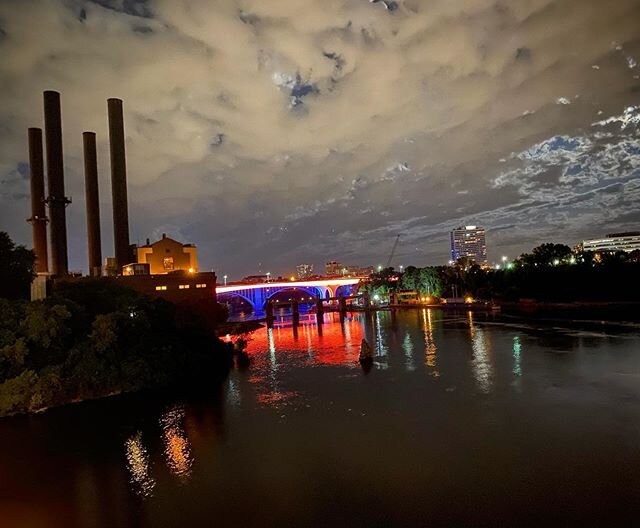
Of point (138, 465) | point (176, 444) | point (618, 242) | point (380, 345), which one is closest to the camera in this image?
point (138, 465)

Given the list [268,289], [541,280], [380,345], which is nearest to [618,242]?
[541,280]

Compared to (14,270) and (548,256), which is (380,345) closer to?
(14,270)

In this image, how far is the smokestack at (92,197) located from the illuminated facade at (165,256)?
4.51 meters

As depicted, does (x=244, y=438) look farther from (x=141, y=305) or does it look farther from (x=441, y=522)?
(x=141, y=305)

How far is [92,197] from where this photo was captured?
50.8 meters

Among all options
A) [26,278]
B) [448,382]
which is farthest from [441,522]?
[26,278]

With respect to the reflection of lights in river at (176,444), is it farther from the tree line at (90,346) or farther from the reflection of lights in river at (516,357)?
the reflection of lights in river at (516,357)

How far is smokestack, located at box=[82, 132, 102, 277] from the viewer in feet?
165

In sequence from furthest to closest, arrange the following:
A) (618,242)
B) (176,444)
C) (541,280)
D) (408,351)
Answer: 1. (618,242)
2. (541,280)
3. (408,351)
4. (176,444)

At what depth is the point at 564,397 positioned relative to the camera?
776 inches

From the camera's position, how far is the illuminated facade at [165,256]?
171 feet

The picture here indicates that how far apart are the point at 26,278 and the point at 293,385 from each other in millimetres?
19367

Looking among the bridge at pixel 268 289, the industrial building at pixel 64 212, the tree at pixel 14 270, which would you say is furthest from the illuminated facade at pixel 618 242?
the tree at pixel 14 270

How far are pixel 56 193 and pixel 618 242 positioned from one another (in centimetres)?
14602
